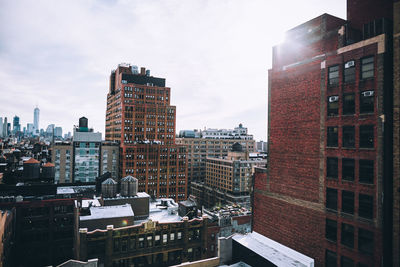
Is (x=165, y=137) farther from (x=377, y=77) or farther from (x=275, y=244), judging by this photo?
(x=377, y=77)

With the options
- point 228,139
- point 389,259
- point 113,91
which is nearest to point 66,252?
point 389,259

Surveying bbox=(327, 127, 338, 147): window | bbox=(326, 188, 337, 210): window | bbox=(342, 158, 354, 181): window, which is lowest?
bbox=(326, 188, 337, 210): window

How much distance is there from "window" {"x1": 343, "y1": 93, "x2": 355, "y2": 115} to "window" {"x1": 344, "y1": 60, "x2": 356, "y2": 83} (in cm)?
173

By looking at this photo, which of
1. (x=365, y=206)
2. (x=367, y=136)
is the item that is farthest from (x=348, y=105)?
(x=365, y=206)

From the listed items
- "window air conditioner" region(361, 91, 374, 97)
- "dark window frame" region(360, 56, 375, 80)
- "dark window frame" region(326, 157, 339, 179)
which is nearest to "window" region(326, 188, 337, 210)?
"dark window frame" region(326, 157, 339, 179)

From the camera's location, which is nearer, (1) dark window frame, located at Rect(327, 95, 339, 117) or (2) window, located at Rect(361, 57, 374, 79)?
(2) window, located at Rect(361, 57, 374, 79)

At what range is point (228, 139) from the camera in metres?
198

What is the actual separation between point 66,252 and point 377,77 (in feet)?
265

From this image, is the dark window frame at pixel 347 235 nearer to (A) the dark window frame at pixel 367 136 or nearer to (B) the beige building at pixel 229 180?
(A) the dark window frame at pixel 367 136

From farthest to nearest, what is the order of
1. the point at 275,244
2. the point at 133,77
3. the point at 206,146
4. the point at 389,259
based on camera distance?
the point at 206,146 → the point at 133,77 → the point at 275,244 → the point at 389,259

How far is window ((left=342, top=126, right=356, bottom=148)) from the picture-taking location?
89.6 feet

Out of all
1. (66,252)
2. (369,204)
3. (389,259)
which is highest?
(369,204)

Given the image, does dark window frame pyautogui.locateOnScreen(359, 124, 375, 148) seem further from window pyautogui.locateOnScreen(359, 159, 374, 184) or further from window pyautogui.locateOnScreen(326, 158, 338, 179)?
window pyautogui.locateOnScreen(326, 158, 338, 179)

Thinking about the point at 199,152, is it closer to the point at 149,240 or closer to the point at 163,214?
the point at 163,214
